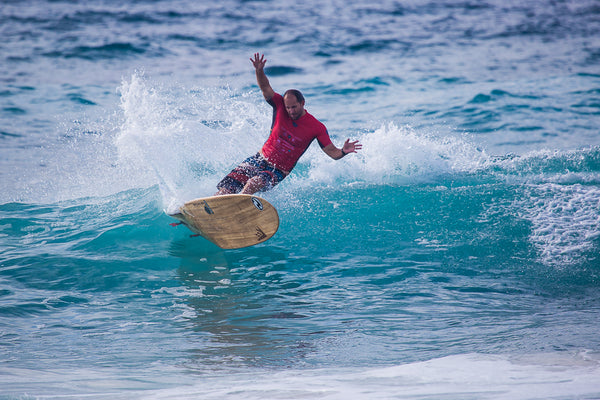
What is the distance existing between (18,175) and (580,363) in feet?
33.9

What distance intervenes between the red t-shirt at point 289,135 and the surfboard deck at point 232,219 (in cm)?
82

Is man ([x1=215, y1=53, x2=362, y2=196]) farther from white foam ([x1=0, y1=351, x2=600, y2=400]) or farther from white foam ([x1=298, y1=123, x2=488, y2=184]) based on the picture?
white foam ([x1=0, y1=351, x2=600, y2=400])

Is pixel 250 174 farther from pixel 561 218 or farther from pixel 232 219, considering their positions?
pixel 561 218

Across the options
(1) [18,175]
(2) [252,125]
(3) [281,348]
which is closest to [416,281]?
(3) [281,348]

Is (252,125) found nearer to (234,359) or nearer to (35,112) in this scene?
(234,359)

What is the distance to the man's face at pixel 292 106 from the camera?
696 cm

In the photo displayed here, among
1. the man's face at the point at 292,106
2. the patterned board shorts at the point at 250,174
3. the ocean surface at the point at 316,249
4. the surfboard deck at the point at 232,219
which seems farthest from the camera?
the patterned board shorts at the point at 250,174

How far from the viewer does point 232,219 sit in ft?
22.8

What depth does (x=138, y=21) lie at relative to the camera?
2534 cm

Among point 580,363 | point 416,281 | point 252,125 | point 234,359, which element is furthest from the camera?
point 252,125

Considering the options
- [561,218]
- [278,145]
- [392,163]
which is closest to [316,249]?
[278,145]

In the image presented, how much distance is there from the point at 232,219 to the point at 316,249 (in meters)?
1.21

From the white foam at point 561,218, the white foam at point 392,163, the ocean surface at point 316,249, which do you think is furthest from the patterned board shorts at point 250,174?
the white foam at point 561,218

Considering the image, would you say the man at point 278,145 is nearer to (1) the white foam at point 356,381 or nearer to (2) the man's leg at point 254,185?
(2) the man's leg at point 254,185
